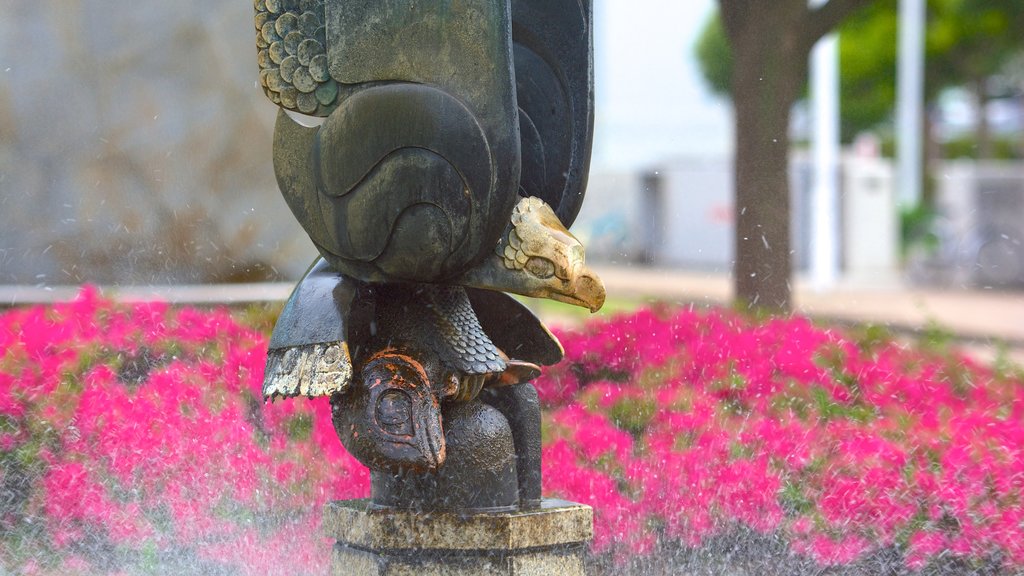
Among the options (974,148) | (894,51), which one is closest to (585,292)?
(894,51)

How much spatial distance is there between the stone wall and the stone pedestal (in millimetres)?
4005

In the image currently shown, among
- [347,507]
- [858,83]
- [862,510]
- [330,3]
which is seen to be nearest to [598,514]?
[862,510]

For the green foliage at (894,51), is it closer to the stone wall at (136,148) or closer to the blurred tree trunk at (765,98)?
the stone wall at (136,148)

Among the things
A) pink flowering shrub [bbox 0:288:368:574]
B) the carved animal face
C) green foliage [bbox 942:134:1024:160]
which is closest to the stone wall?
pink flowering shrub [bbox 0:288:368:574]

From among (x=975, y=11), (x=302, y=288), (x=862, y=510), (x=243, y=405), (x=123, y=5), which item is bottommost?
(x=862, y=510)

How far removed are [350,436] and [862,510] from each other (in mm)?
1979

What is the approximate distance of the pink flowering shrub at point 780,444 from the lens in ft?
12.7

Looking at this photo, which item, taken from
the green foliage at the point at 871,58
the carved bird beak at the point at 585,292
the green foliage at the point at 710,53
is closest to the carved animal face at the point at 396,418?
the carved bird beak at the point at 585,292

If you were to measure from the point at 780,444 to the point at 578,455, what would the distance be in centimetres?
68

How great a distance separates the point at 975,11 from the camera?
78.0 ft

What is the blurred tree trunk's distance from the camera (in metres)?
5.51

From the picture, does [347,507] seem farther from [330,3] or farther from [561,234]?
[330,3]

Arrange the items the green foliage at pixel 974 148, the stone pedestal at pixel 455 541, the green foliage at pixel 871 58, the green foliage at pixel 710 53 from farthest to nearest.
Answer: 1. the green foliage at pixel 974 148
2. the green foliage at pixel 710 53
3. the green foliage at pixel 871 58
4. the stone pedestal at pixel 455 541

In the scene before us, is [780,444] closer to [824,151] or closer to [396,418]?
[396,418]
